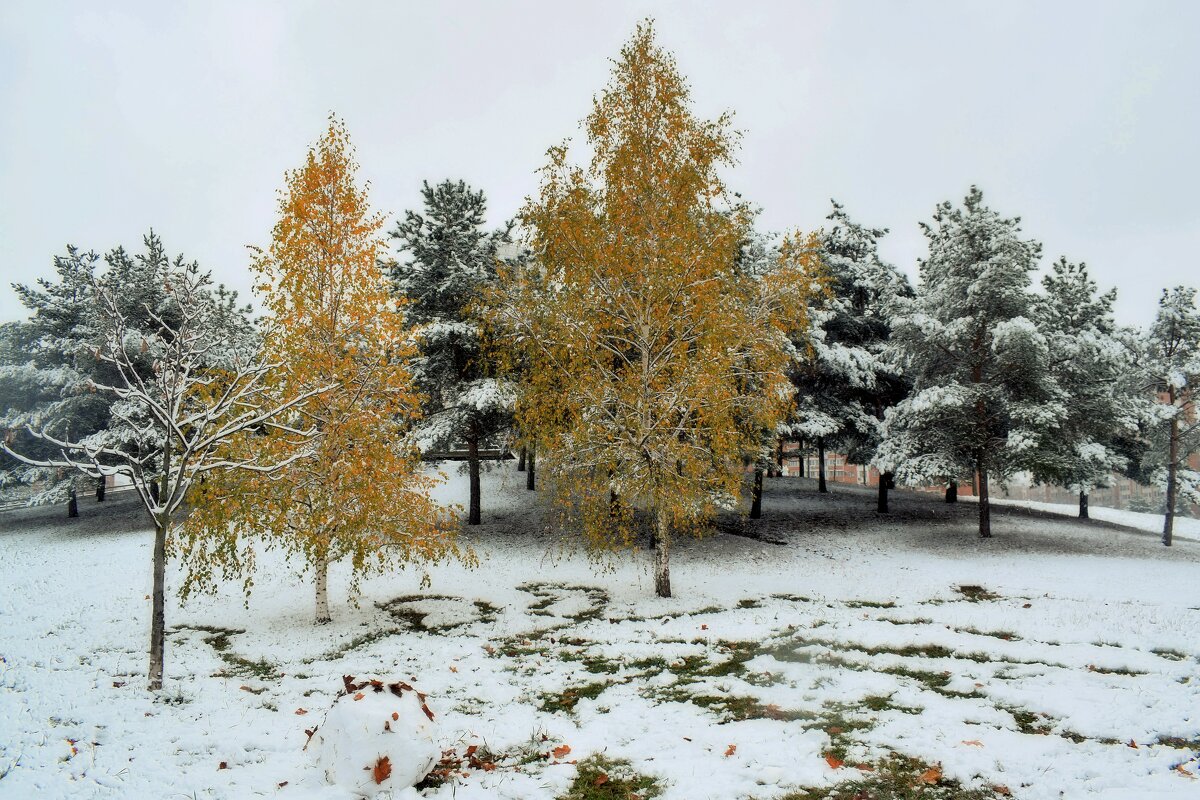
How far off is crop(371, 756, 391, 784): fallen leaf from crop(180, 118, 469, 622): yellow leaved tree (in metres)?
5.95

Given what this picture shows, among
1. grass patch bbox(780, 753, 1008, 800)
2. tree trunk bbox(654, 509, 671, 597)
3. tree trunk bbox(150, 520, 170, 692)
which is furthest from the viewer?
tree trunk bbox(654, 509, 671, 597)

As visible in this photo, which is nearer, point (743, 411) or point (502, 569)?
point (743, 411)

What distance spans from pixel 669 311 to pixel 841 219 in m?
14.4

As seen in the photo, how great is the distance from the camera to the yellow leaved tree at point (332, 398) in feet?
33.3

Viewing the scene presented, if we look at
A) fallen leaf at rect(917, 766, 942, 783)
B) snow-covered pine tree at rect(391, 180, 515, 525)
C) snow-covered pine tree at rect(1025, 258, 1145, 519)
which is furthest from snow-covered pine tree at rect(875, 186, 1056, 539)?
fallen leaf at rect(917, 766, 942, 783)

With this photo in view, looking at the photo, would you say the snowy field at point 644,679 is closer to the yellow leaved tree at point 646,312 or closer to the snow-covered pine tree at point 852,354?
the yellow leaved tree at point 646,312

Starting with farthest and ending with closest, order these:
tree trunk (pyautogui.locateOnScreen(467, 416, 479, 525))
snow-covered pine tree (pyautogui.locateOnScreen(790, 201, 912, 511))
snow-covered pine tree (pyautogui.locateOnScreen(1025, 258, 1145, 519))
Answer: snow-covered pine tree (pyautogui.locateOnScreen(790, 201, 912, 511)), tree trunk (pyautogui.locateOnScreen(467, 416, 479, 525)), snow-covered pine tree (pyautogui.locateOnScreen(1025, 258, 1145, 519))

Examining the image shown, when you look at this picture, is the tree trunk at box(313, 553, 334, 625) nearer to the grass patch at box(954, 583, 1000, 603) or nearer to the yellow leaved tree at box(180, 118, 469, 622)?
the yellow leaved tree at box(180, 118, 469, 622)

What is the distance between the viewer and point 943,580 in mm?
14562

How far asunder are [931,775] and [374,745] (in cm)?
439

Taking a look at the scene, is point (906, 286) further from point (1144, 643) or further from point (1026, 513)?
point (1144, 643)

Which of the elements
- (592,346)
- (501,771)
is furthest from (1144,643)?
(592,346)

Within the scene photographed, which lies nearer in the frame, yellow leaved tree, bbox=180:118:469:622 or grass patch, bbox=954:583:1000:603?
yellow leaved tree, bbox=180:118:469:622

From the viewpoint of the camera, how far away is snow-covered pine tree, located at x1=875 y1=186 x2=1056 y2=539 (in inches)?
713
